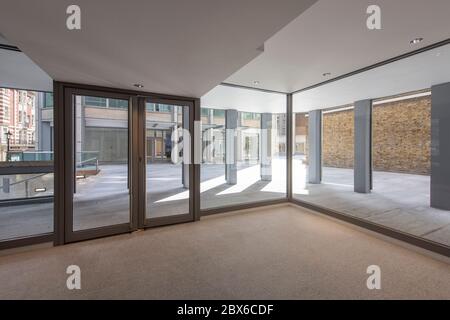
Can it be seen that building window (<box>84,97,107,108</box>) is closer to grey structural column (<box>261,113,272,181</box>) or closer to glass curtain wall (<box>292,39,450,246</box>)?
glass curtain wall (<box>292,39,450,246</box>)

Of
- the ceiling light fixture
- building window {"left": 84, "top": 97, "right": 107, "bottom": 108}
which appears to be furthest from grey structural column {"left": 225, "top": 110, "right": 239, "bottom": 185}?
the ceiling light fixture

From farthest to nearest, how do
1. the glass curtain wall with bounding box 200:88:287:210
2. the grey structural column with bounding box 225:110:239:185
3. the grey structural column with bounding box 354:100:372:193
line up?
the grey structural column with bounding box 225:110:239:185 < the grey structural column with bounding box 354:100:372:193 < the glass curtain wall with bounding box 200:88:287:210

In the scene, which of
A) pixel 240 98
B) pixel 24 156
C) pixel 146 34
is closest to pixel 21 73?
pixel 24 156

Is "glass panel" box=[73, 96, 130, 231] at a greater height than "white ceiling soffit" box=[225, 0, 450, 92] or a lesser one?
lesser

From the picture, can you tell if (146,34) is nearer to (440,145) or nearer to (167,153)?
(167,153)

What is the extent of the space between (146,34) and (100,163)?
18.8 ft

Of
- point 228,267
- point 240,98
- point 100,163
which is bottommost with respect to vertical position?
point 228,267

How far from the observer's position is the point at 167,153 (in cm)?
677

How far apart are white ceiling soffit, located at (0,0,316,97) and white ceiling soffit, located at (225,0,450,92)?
791mm

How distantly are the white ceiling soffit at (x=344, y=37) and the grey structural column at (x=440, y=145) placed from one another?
2.30 metres

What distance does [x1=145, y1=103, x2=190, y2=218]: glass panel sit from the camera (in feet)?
13.7

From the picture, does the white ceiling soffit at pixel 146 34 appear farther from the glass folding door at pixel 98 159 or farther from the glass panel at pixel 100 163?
the glass panel at pixel 100 163

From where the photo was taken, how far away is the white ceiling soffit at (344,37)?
2.09 metres
